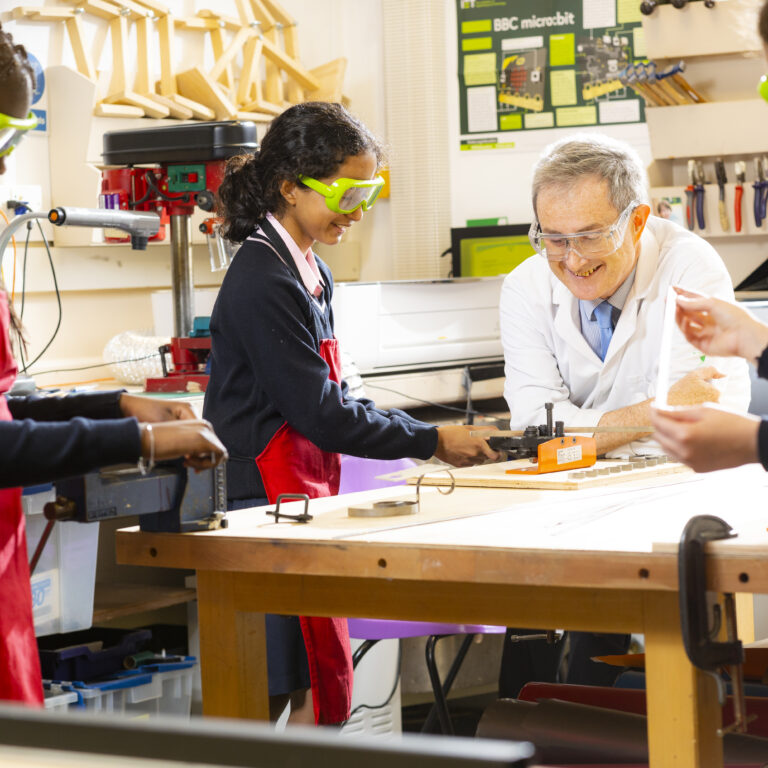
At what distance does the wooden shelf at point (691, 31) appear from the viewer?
3.52 meters

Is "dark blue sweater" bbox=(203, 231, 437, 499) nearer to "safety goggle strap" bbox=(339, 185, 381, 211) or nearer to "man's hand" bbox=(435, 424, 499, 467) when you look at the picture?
"man's hand" bbox=(435, 424, 499, 467)

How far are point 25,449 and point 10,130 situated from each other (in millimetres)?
405

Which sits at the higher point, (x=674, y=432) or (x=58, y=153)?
(x=58, y=153)

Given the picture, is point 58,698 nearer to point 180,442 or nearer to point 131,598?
point 131,598

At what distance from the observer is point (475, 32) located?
4.46 meters

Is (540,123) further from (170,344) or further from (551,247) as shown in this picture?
(551,247)

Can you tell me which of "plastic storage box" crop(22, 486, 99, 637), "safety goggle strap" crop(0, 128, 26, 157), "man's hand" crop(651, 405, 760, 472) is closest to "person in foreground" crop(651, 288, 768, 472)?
"man's hand" crop(651, 405, 760, 472)

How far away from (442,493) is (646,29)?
2.27 m

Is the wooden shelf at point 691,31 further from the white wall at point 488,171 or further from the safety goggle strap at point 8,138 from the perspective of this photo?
the safety goggle strap at point 8,138

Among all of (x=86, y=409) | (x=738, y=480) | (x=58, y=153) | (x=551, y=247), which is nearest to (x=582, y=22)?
(x=58, y=153)

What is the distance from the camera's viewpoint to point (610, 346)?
7.73 ft

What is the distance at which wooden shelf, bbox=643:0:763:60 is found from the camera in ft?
11.6

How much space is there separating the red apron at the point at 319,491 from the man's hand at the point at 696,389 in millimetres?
660

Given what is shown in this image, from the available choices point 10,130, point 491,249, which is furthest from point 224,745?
point 491,249
